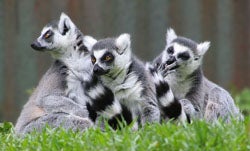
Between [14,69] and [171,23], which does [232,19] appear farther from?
[14,69]

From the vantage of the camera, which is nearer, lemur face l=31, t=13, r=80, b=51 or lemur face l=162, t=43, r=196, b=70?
lemur face l=162, t=43, r=196, b=70

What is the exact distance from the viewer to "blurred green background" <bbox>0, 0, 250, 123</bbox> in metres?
13.9

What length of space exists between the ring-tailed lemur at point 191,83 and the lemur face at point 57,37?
131cm

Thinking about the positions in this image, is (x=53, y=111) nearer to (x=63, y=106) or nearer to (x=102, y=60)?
(x=63, y=106)

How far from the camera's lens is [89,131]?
770 cm

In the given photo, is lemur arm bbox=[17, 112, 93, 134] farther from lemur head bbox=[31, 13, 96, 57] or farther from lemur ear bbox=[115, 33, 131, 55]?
lemur head bbox=[31, 13, 96, 57]

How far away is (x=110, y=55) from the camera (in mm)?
9008

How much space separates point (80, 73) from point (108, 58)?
82 centimetres

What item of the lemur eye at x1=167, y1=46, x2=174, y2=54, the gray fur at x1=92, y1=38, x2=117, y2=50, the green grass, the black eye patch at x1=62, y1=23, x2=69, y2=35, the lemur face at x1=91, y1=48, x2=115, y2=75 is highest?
the black eye patch at x1=62, y1=23, x2=69, y2=35

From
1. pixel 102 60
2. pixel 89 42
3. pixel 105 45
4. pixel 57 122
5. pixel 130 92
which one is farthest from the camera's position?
pixel 89 42

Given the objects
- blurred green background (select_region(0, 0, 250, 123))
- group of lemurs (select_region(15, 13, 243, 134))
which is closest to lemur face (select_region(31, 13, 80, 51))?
group of lemurs (select_region(15, 13, 243, 134))

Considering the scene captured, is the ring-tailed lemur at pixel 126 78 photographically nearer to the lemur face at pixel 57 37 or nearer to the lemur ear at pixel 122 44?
the lemur ear at pixel 122 44

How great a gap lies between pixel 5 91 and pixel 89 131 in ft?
21.0

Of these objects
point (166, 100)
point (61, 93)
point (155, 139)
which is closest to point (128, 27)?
point (61, 93)
